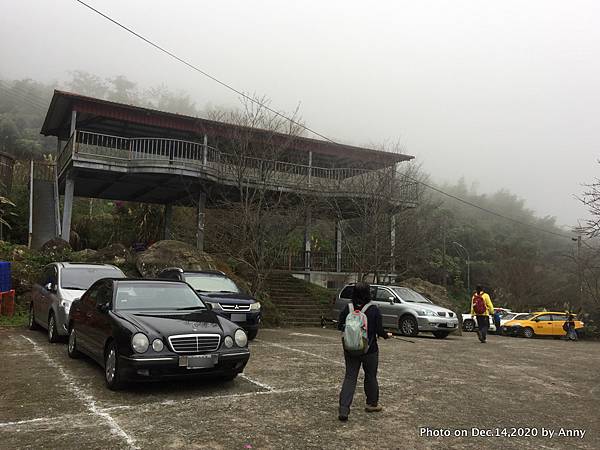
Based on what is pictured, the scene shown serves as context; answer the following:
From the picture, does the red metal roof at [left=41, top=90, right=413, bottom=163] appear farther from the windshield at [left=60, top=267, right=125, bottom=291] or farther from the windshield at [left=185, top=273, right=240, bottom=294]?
the windshield at [left=60, top=267, right=125, bottom=291]

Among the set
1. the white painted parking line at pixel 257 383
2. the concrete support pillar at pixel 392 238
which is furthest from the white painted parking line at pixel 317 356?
the concrete support pillar at pixel 392 238

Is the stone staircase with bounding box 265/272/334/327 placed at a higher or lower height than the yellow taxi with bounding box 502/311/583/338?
higher

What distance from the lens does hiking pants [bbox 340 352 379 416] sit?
5.16m

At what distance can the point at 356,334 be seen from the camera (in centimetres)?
520

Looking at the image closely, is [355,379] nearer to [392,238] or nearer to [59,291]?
[59,291]

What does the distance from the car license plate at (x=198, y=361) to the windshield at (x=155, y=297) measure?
123 cm

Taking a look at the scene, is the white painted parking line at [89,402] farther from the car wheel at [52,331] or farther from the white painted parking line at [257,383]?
the white painted parking line at [257,383]

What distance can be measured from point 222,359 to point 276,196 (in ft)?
49.1

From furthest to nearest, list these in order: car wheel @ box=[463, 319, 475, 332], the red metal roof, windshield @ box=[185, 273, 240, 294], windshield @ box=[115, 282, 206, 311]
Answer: car wheel @ box=[463, 319, 475, 332], the red metal roof, windshield @ box=[185, 273, 240, 294], windshield @ box=[115, 282, 206, 311]

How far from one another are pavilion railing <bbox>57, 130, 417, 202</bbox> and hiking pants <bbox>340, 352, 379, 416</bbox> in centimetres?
1339

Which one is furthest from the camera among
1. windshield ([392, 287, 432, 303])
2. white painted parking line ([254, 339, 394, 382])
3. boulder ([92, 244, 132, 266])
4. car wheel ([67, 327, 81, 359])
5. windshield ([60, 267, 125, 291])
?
boulder ([92, 244, 132, 266])

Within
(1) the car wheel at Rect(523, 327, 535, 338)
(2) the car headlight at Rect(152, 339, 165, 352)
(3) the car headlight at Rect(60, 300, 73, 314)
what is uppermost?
(3) the car headlight at Rect(60, 300, 73, 314)

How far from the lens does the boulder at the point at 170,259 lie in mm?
15688

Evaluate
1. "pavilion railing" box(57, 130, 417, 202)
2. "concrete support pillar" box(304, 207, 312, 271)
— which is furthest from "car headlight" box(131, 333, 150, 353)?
"concrete support pillar" box(304, 207, 312, 271)
